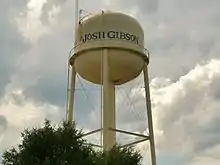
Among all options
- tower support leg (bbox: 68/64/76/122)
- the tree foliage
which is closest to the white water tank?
tower support leg (bbox: 68/64/76/122)

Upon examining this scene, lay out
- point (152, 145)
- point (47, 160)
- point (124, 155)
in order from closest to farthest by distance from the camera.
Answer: point (47, 160), point (124, 155), point (152, 145)

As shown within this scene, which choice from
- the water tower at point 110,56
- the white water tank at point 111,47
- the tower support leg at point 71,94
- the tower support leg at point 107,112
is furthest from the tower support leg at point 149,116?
the tower support leg at point 71,94

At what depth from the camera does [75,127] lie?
30.6m

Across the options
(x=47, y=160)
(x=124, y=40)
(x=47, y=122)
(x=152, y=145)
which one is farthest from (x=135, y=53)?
(x=47, y=160)

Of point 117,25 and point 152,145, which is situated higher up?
point 117,25

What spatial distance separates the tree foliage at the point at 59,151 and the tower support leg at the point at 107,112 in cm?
238

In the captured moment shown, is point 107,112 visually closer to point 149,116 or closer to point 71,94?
point 149,116

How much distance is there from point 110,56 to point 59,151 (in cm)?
842

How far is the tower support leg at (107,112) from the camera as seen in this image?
32906 millimetres

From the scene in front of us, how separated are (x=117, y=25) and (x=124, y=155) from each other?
9.63 meters

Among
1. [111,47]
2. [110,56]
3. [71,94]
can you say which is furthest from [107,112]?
[111,47]

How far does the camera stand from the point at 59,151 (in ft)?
93.9

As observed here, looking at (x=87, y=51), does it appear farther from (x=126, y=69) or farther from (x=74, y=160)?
(x=74, y=160)

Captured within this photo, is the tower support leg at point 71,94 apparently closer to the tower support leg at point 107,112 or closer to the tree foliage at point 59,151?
the tower support leg at point 107,112
